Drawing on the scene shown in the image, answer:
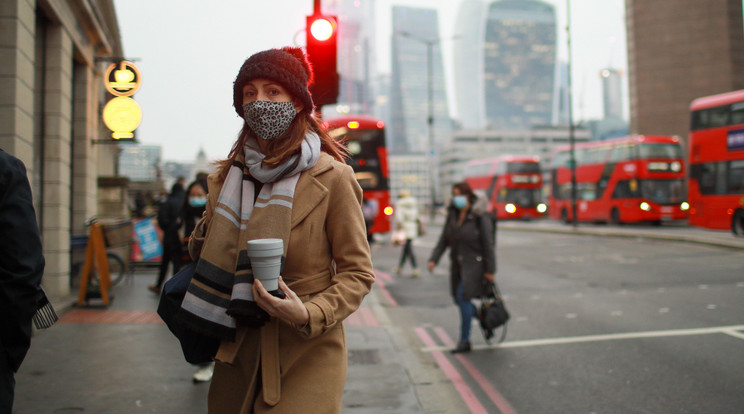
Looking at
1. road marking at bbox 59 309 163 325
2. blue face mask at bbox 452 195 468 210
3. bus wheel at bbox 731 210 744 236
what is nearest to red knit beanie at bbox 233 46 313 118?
blue face mask at bbox 452 195 468 210

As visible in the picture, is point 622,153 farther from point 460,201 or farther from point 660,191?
point 460,201

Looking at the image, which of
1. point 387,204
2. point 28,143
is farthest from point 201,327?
point 387,204

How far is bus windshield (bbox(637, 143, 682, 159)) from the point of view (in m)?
26.2

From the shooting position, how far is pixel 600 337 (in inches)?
261

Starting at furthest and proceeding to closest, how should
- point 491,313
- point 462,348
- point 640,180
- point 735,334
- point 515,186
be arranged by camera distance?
point 515,186, point 640,180, point 735,334, point 462,348, point 491,313

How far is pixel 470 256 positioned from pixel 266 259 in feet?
16.0

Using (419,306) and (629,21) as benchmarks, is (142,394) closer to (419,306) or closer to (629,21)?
(419,306)

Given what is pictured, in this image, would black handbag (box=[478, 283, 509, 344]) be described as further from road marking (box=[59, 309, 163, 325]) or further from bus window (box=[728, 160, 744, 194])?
bus window (box=[728, 160, 744, 194])

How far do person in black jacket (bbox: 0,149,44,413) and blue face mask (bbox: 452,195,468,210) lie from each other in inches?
201

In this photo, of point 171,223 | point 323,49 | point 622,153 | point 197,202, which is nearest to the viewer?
point 323,49

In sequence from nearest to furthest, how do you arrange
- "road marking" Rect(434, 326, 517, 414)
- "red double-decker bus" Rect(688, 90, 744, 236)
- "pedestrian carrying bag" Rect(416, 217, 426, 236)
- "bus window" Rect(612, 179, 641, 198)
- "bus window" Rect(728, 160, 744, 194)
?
"road marking" Rect(434, 326, 517, 414)
"pedestrian carrying bag" Rect(416, 217, 426, 236)
"bus window" Rect(728, 160, 744, 194)
"red double-decker bus" Rect(688, 90, 744, 236)
"bus window" Rect(612, 179, 641, 198)

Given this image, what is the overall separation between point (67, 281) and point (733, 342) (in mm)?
8424

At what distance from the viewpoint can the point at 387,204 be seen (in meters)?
19.7

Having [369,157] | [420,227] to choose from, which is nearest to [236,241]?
[420,227]
